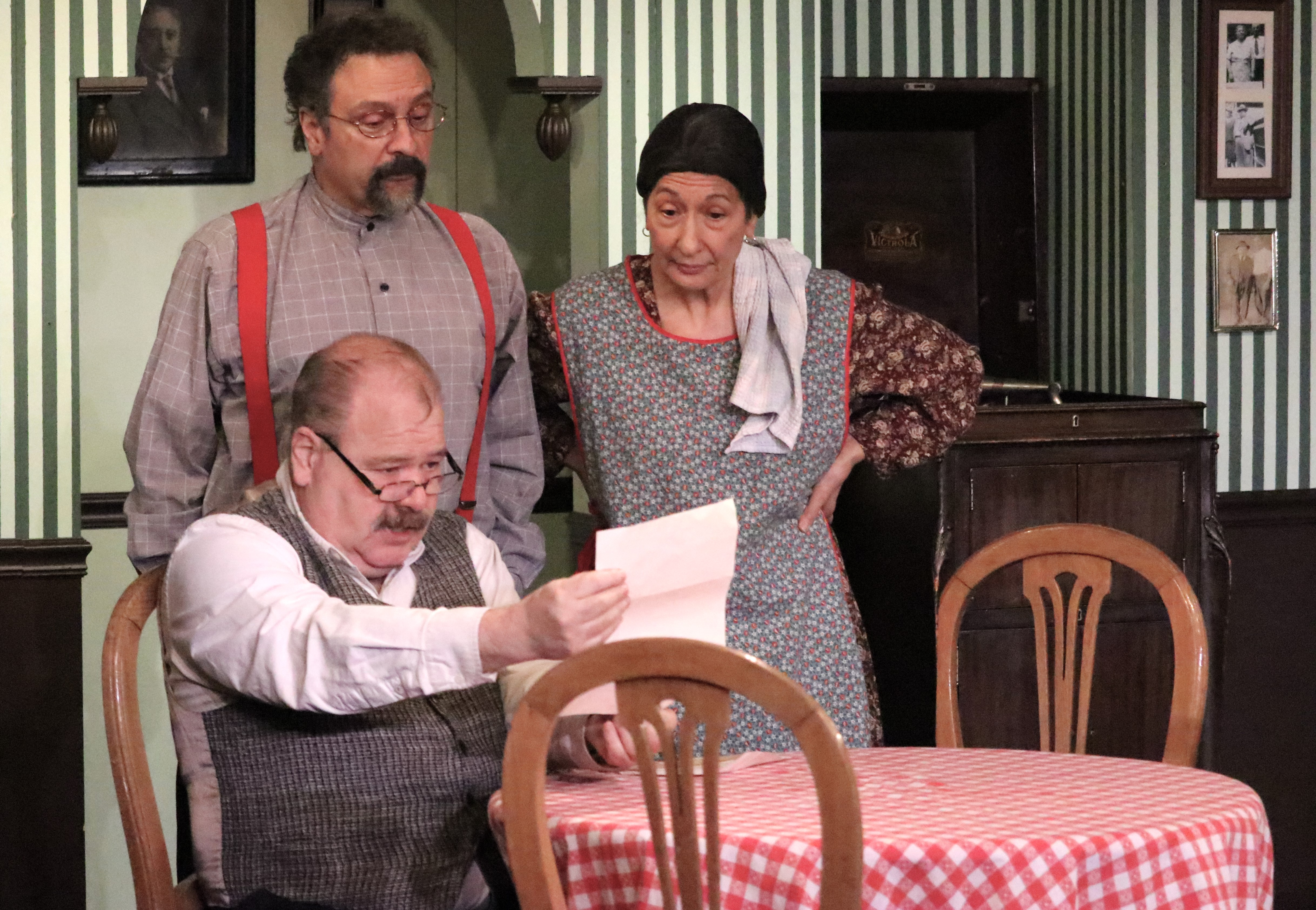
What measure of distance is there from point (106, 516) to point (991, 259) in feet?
8.83

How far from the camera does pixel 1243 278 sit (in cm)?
430

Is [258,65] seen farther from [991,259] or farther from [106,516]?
[991,259]

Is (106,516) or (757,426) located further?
(106,516)

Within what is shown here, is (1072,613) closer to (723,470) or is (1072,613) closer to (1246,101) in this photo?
(723,470)

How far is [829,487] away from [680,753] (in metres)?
1.31

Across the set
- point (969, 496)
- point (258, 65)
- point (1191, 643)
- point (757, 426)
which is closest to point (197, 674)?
point (757, 426)

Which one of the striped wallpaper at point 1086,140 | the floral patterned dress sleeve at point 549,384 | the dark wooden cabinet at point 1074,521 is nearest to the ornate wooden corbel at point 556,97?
the striped wallpaper at point 1086,140

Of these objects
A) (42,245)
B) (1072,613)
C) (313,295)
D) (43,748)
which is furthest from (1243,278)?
(43,748)

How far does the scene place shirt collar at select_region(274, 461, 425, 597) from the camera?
1.99m

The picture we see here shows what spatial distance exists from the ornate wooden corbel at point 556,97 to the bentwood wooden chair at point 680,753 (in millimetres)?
2181

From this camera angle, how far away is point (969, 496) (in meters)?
3.70

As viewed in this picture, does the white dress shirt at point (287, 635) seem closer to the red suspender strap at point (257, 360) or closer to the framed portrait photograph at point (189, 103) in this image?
the red suspender strap at point (257, 360)

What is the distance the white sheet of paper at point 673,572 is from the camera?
168 centimetres

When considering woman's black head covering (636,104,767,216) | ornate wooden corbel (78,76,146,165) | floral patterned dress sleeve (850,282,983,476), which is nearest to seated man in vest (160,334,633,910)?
woman's black head covering (636,104,767,216)
